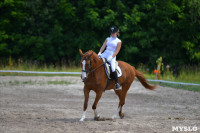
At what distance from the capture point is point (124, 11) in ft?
105

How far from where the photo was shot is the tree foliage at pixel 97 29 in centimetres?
Result: 2923

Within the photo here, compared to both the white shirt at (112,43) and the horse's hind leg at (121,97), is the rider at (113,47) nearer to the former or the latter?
the white shirt at (112,43)

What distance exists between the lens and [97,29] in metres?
33.3

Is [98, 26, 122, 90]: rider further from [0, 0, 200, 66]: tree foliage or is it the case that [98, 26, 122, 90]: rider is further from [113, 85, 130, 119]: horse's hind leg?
[0, 0, 200, 66]: tree foliage

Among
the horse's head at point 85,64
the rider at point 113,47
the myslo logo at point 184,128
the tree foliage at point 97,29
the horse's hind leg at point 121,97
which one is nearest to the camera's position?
the myslo logo at point 184,128

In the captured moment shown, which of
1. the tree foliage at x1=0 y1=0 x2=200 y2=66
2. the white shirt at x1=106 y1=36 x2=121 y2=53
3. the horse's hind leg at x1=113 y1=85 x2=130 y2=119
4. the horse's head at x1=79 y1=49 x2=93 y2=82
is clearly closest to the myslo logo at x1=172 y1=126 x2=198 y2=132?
the horse's hind leg at x1=113 y1=85 x2=130 y2=119

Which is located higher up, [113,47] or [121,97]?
[113,47]

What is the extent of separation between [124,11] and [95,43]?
4.15 metres

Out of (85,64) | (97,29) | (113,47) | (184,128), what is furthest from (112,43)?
(97,29)

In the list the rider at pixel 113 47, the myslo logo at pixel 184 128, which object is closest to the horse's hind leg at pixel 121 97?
the rider at pixel 113 47

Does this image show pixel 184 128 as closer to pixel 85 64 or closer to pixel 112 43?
pixel 85 64

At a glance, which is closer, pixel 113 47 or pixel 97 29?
pixel 113 47

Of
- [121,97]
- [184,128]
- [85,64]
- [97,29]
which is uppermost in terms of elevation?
[97,29]

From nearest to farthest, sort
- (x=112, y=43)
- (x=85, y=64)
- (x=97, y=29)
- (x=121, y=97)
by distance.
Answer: (x=85, y=64) < (x=112, y=43) < (x=121, y=97) < (x=97, y=29)
